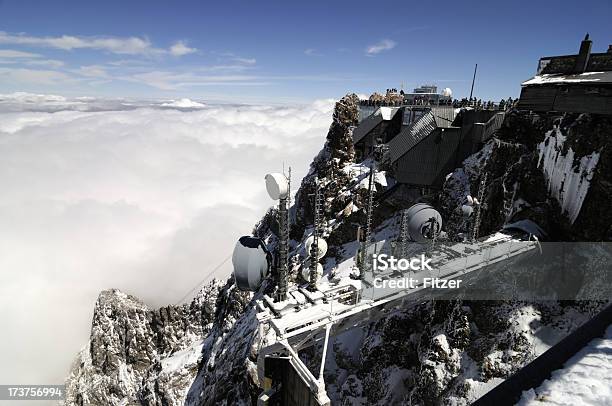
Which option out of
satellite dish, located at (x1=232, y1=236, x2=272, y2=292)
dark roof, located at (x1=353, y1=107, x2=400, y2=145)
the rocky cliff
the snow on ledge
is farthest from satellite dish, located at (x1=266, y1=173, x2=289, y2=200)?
dark roof, located at (x1=353, y1=107, x2=400, y2=145)

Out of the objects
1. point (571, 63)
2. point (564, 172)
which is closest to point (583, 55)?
point (571, 63)

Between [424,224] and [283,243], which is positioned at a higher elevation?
[283,243]

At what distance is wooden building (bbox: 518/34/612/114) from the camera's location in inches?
1042

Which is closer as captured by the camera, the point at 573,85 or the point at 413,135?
the point at 573,85

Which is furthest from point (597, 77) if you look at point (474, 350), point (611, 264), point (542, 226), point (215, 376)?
point (215, 376)

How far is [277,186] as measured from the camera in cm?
1803

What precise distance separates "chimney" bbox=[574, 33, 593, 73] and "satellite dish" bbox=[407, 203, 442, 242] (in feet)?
81.7

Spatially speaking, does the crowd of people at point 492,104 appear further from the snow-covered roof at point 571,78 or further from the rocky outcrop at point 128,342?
the rocky outcrop at point 128,342

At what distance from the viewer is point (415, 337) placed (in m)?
27.6

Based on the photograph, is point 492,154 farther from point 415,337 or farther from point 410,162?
point 415,337

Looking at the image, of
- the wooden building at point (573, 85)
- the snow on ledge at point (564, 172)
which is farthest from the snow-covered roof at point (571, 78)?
the snow on ledge at point (564, 172)

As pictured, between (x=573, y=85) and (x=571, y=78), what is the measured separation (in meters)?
2.05

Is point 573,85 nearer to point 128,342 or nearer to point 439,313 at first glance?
point 439,313

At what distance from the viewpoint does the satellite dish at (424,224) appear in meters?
25.7
